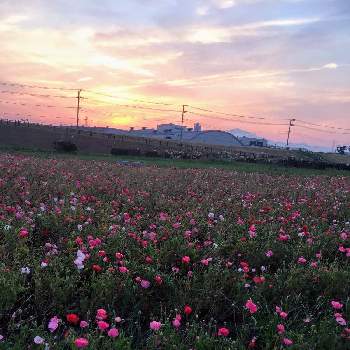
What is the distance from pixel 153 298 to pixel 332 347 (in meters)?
1.93

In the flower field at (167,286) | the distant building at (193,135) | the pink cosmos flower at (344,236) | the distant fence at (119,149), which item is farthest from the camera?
the distant building at (193,135)

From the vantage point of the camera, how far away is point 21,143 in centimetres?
5053

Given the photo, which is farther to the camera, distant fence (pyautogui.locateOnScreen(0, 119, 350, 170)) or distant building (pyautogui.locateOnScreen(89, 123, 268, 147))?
distant building (pyautogui.locateOnScreen(89, 123, 268, 147))

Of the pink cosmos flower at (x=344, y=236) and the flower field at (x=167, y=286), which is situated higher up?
the pink cosmos flower at (x=344, y=236)

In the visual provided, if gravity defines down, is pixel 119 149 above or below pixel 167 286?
above

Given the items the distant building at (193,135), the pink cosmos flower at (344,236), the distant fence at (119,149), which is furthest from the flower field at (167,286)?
the distant building at (193,135)

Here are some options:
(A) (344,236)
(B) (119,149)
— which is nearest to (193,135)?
(B) (119,149)

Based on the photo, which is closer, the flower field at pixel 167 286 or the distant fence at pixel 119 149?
the flower field at pixel 167 286

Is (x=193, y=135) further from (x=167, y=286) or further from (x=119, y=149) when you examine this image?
(x=167, y=286)

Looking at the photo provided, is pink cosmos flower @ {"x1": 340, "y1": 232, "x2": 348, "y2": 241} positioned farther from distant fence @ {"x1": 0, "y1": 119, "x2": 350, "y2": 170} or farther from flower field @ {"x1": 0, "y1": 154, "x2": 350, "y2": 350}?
distant fence @ {"x1": 0, "y1": 119, "x2": 350, "y2": 170}

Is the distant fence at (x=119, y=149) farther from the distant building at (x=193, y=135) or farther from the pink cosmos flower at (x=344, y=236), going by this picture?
the distant building at (x=193, y=135)

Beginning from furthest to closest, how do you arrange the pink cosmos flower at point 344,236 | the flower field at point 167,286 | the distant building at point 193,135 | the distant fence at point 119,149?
the distant building at point 193,135 → the distant fence at point 119,149 → the pink cosmos flower at point 344,236 → the flower field at point 167,286

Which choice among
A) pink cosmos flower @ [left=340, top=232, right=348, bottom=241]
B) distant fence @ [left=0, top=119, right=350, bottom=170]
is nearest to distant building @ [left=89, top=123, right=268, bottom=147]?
distant fence @ [left=0, top=119, right=350, bottom=170]

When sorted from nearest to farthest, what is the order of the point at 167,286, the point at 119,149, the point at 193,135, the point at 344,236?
1. the point at 167,286
2. the point at 344,236
3. the point at 119,149
4. the point at 193,135
